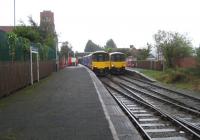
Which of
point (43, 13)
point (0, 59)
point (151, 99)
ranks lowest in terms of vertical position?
point (151, 99)

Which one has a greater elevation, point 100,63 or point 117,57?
point 117,57

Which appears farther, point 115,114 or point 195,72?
point 195,72

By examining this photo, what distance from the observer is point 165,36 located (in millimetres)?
62562

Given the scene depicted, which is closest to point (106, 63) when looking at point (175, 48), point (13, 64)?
point (175, 48)

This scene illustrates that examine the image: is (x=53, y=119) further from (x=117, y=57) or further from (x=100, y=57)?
(x=117, y=57)

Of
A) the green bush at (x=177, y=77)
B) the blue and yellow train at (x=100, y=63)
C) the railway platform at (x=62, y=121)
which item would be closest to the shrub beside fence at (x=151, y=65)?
the blue and yellow train at (x=100, y=63)

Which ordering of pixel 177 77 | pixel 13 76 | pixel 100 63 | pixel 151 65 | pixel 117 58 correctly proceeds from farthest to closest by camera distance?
pixel 151 65 → pixel 117 58 → pixel 100 63 → pixel 177 77 → pixel 13 76

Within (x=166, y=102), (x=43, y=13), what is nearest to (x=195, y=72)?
(x=166, y=102)

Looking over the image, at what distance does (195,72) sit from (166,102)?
53.6ft

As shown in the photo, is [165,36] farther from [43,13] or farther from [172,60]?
[43,13]

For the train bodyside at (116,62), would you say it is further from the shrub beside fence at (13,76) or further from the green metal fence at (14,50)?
the shrub beside fence at (13,76)

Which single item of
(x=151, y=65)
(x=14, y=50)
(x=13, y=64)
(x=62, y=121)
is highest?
(x=14, y=50)

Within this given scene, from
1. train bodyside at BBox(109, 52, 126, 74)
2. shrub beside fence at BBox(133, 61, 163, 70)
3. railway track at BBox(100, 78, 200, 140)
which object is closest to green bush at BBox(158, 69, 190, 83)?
shrub beside fence at BBox(133, 61, 163, 70)

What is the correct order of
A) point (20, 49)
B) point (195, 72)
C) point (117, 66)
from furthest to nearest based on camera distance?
point (117, 66) < point (195, 72) < point (20, 49)
